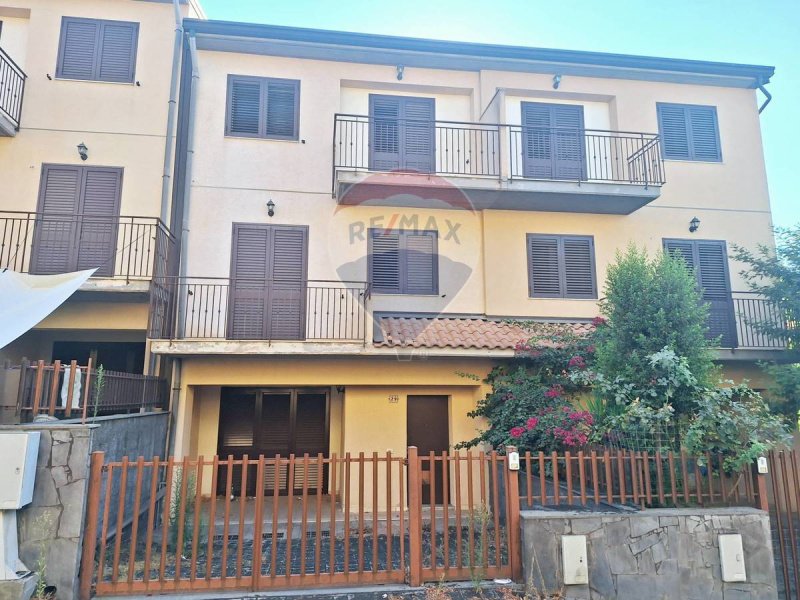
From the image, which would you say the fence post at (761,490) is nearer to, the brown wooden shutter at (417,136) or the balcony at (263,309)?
the balcony at (263,309)

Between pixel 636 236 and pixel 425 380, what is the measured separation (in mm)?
6111

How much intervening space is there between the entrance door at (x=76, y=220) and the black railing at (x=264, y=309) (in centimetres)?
151

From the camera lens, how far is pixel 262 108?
11.4 m

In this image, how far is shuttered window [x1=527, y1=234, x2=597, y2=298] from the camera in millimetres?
11594

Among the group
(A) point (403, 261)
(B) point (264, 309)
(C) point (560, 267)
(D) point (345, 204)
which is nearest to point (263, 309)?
(B) point (264, 309)

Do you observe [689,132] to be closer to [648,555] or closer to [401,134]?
[401,134]

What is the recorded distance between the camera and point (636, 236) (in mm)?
11961

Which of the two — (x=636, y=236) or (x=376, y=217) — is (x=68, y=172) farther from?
(x=636, y=236)

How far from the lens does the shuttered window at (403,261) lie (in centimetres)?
1123

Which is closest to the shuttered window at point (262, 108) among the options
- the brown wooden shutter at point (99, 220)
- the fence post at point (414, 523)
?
the brown wooden shutter at point (99, 220)

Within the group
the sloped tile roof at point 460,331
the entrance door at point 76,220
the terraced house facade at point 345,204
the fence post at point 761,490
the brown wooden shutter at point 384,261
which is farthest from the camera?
the brown wooden shutter at point 384,261

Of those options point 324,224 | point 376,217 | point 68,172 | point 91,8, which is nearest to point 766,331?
point 376,217

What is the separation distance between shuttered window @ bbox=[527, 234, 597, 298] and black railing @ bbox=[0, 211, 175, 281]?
779cm

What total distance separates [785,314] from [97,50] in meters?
15.1
